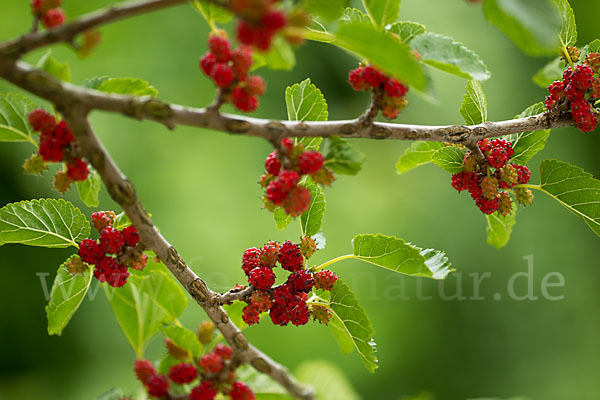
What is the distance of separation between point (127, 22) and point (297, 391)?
1.75 meters

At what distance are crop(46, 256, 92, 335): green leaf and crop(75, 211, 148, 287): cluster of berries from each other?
29 millimetres

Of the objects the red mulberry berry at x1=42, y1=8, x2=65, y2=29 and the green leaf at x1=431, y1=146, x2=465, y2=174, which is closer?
the red mulberry berry at x1=42, y1=8, x2=65, y2=29

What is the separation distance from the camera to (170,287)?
0.68 metres

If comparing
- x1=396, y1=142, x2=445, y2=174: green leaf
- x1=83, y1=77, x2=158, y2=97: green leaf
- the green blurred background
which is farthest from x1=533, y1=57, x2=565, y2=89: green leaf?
the green blurred background

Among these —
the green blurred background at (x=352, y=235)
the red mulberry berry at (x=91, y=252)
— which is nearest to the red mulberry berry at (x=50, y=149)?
the red mulberry berry at (x=91, y=252)

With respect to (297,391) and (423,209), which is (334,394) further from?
(423,209)

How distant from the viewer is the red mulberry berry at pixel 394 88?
0.49 metres

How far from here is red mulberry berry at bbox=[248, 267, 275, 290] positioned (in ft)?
1.85

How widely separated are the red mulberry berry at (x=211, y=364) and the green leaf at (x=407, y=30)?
0.36m

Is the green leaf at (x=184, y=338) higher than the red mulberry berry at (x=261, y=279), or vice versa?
the red mulberry berry at (x=261, y=279)

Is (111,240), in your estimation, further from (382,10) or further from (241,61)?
(382,10)

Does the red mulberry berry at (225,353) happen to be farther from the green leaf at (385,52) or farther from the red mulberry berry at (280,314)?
the green leaf at (385,52)

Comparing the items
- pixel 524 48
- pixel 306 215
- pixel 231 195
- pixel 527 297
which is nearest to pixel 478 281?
pixel 527 297

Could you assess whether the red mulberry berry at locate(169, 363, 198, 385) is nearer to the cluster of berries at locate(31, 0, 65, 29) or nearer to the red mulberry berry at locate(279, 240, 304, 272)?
the red mulberry berry at locate(279, 240, 304, 272)
